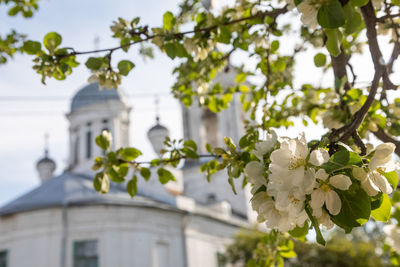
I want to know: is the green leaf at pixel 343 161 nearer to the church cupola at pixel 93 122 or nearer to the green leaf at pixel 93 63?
the green leaf at pixel 93 63

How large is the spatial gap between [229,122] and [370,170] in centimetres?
2211

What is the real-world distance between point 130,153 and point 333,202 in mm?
1395

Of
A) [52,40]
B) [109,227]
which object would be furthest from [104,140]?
[109,227]

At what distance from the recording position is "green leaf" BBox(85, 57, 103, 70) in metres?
2.37

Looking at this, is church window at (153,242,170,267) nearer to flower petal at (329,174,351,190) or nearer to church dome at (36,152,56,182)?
church dome at (36,152,56,182)

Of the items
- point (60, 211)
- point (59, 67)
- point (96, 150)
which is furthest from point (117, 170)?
point (96, 150)

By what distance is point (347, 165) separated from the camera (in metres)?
1.26

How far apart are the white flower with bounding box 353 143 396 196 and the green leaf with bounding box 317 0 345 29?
0.38 metres

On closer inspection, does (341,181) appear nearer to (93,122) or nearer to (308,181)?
(308,181)

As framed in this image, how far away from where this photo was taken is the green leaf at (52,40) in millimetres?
2258

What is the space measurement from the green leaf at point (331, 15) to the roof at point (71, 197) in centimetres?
1543

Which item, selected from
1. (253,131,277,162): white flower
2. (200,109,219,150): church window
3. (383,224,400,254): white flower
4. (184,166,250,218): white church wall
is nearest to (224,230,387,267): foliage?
(184,166,250,218): white church wall

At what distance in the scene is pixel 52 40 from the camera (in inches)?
89.7

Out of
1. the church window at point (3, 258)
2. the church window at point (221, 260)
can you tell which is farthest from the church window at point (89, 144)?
the church window at point (221, 260)
